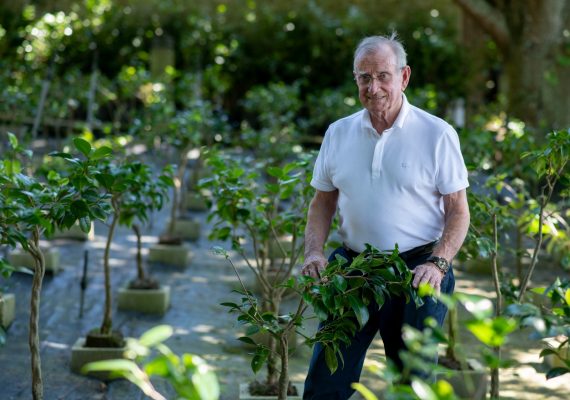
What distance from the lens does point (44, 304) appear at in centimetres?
691

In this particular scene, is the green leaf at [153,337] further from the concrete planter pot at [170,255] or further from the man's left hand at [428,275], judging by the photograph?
the concrete planter pot at [170,255]

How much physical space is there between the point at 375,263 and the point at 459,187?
445 mm

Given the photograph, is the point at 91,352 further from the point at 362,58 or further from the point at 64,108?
the point at 64,108

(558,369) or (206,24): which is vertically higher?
(206,24)

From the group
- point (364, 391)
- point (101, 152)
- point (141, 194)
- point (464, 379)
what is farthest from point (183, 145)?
point (364, 391)

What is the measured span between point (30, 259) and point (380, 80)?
5.15 metres

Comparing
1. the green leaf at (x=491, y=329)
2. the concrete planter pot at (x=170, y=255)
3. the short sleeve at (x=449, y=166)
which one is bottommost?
the concrete planter pot at (x=170, y=255)

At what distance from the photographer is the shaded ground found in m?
5.14

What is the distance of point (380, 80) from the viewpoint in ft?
10.8

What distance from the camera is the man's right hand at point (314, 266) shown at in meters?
3.30

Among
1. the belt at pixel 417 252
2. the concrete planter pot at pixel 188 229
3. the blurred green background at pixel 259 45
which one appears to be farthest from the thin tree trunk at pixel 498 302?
the blurred green background at pixel 259 45

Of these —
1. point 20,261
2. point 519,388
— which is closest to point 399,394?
point 519,388

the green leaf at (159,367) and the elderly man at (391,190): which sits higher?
the elderly man at (391,190)

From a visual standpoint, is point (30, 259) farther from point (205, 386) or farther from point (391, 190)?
point (205, 386)
